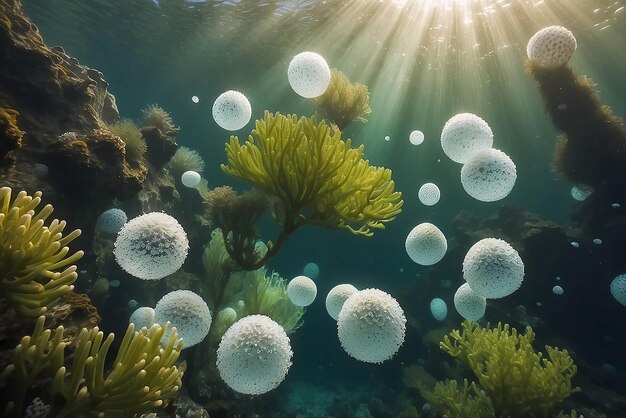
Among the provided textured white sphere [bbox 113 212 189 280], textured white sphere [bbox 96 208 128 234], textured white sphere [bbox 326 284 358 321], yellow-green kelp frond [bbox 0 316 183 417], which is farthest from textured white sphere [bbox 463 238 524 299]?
textured white sphere [bbox 96 208 128 234]

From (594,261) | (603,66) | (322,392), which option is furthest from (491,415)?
(603,66)

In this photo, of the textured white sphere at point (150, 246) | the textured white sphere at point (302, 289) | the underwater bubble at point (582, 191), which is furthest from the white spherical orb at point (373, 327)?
the underwater bubble at point (582, 191)

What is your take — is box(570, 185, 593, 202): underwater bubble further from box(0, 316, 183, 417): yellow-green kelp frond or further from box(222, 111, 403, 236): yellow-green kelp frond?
box(0, 316, 183, 417): yellow-green kelp frond

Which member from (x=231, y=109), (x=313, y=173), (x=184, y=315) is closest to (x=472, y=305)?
(x=313, y=173)

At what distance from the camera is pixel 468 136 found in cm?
518

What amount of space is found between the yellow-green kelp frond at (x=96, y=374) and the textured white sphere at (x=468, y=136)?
15.3 feet

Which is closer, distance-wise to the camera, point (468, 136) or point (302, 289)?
point (468, 136)

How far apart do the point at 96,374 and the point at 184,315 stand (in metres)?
1.48

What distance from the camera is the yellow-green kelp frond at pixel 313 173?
362cm

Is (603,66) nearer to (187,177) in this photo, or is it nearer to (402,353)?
(402,353)

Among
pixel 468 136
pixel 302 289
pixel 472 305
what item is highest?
pixel 468 136

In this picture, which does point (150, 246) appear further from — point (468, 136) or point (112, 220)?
point (468, 136)

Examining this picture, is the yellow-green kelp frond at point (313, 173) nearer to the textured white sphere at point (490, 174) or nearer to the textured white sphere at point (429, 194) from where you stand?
the textured white sphere at point (490, 174)

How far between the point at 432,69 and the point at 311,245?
18818 mm
